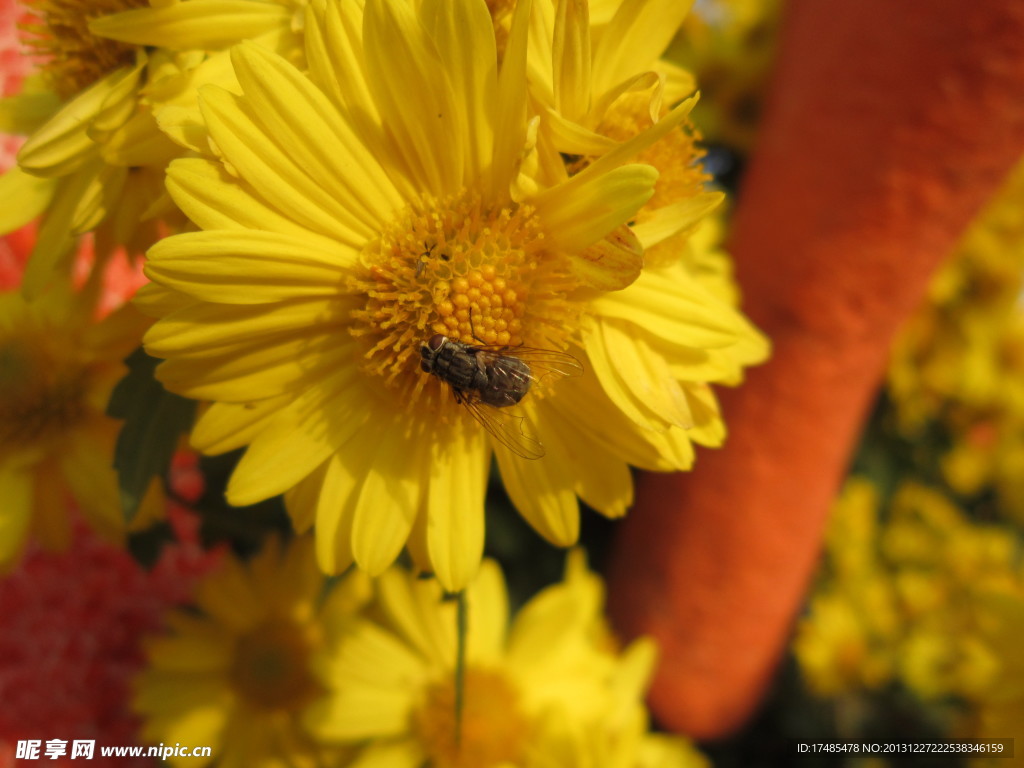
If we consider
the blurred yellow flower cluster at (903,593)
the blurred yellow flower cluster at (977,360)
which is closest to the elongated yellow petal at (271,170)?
the blurred yellow flower cluster at (977,360)

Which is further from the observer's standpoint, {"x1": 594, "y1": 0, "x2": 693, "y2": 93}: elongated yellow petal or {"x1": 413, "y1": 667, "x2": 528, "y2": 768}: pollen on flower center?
{"x1": 413, "y1": 667, "x2": 528, "y2": 768}: pollen on flower center

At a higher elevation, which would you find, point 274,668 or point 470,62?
point 470,62

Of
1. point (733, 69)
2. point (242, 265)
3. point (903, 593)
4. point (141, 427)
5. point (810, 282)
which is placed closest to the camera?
point (242, 265)

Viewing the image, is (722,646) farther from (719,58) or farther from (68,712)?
(719,58)

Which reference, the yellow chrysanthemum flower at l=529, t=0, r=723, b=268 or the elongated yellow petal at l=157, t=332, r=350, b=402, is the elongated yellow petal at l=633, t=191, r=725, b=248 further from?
the elongated yellow petal at l=157, t=332, r=350, b=402

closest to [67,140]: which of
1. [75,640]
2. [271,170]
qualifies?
[271,170]

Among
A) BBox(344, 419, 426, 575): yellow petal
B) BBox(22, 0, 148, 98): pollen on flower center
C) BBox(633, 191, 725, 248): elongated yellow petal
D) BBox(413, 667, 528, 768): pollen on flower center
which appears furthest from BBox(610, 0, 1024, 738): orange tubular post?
BBox(22, 0, 148, 98): pollen on flower center

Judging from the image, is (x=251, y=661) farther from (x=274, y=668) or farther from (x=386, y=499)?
(x=386, y=499)
